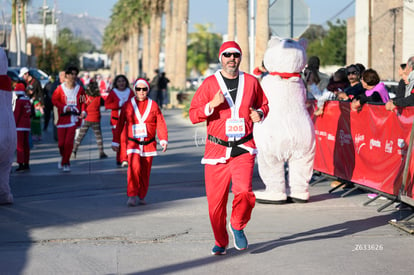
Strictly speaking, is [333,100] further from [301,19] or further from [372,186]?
[301,19]

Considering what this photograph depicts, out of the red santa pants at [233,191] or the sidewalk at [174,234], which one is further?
the red santa pants at [233,191]

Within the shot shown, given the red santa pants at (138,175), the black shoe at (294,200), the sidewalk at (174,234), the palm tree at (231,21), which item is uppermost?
the palm tree at (231,21)

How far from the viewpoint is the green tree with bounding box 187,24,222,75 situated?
562 ft

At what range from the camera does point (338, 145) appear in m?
12.8

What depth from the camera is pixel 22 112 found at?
15.5 metres

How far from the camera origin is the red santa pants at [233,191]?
7.67 metres

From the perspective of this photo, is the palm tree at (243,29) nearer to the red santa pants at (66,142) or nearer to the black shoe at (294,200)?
the red santa pants at (66,142)

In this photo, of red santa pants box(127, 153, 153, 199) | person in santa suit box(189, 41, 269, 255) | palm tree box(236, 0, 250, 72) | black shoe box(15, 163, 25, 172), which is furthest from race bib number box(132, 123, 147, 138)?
palm tree box(236, 0, 250, 72)

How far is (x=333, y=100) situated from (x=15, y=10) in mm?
57905

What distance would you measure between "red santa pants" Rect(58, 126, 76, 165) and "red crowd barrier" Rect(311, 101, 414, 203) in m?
4.39

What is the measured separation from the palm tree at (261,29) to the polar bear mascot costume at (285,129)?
14.6 metres

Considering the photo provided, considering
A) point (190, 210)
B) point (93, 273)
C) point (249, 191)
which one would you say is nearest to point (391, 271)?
point (249, 191)

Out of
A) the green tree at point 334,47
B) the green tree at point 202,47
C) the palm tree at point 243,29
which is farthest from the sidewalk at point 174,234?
the green tree at point 202,47

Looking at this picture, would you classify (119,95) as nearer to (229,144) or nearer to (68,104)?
(68,104)
